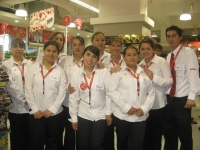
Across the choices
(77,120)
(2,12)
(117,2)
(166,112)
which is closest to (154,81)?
(166,112)

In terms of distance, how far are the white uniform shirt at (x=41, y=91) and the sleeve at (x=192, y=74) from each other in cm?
172

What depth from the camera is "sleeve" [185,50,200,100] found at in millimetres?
2775

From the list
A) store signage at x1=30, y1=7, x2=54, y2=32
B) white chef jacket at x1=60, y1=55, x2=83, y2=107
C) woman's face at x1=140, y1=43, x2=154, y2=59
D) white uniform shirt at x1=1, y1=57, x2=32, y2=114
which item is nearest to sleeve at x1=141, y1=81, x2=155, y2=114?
woman's face at x1=140, y1=43, x2=154, y2=59

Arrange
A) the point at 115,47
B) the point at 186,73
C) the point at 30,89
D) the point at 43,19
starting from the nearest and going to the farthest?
the point at 30,89 → the point at 186,73 → the point at 115,47 → the point at 43,19

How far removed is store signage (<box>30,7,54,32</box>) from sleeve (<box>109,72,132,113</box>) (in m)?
5.71

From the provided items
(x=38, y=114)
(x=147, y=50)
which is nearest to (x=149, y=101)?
(x=147, y=50)

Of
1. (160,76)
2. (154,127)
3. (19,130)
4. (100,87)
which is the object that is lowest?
(19,130)

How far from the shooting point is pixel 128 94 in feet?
8.23

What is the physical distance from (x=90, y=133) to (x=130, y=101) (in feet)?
2.08

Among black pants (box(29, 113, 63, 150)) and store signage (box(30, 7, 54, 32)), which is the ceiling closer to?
store signage (box(30, 7, 54, 32))

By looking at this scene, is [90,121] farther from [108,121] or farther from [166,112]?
[166,112]

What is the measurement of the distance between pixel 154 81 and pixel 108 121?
79 centimetres

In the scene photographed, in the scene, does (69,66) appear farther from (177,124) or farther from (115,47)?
(177,124)

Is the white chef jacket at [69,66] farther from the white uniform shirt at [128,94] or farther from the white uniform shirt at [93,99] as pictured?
the white uniform shirt at [128,94]
